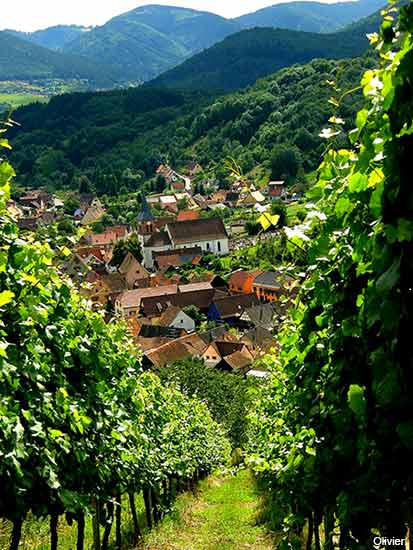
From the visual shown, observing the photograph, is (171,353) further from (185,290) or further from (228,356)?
(185,290)

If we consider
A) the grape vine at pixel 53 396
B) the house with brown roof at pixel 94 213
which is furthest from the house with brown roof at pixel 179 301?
the house with brown roof at pixel 94 213

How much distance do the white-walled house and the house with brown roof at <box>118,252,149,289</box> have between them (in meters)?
10.4

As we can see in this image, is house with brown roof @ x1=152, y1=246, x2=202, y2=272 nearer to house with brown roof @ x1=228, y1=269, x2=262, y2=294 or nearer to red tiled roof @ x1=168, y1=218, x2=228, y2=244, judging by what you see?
red tiled roof @ x1=168, y1=218, x2=228, y2=244

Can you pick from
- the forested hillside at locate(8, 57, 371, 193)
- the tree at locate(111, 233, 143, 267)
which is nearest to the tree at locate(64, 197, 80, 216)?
the forested hillside at locate(8, 57, 371, 193)

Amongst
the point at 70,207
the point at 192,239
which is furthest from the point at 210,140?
the point at 192,239

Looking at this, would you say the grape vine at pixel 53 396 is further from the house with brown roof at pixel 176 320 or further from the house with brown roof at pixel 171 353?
the house with brown roof at pixel 176 320

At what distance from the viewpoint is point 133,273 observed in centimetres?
8206

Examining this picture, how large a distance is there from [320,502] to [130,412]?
461cm

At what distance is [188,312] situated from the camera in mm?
64812

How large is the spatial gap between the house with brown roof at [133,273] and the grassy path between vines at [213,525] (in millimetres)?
58587

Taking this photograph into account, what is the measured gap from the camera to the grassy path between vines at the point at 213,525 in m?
11.5

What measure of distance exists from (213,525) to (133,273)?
6917 centimetres

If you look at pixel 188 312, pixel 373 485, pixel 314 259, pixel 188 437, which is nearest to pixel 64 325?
pixel 314 259

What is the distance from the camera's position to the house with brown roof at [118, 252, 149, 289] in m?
78.6
